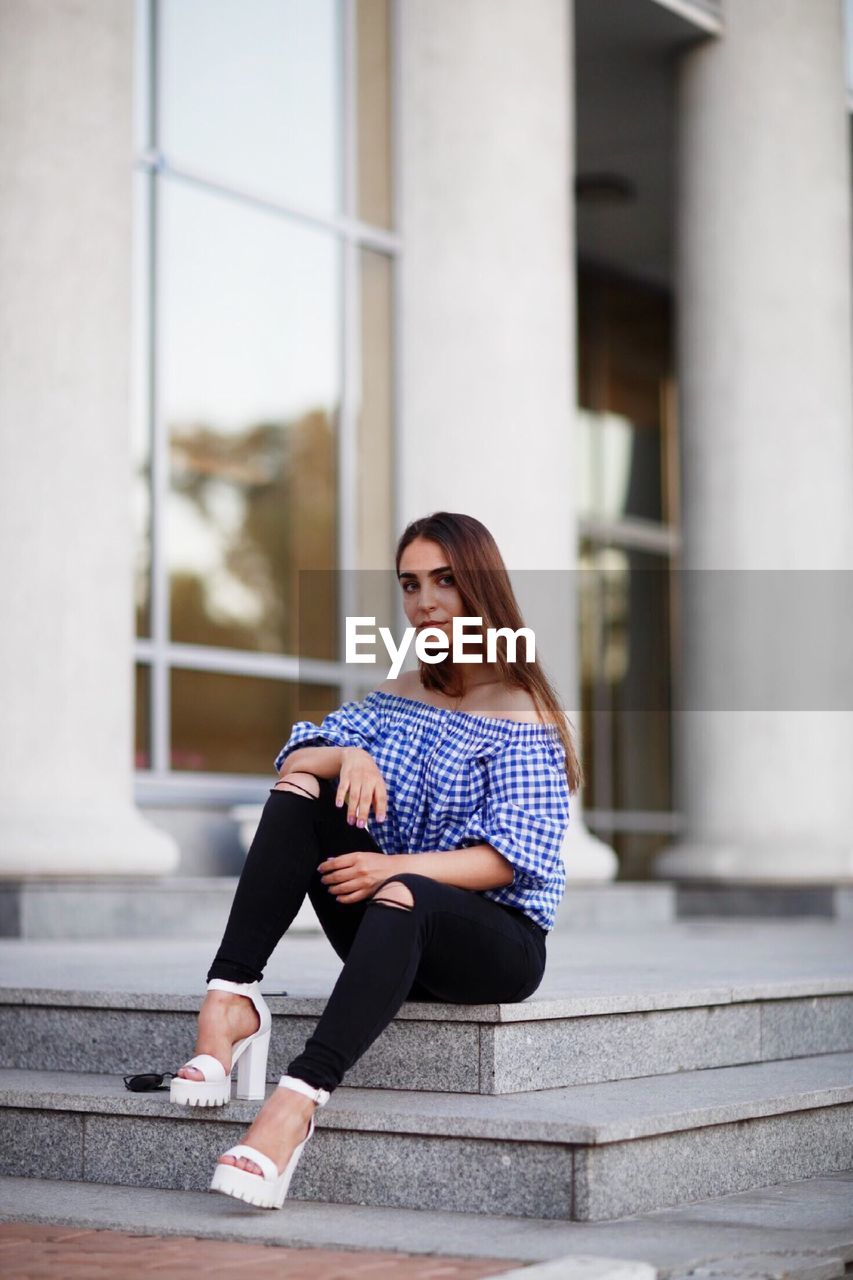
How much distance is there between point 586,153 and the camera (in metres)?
14.1

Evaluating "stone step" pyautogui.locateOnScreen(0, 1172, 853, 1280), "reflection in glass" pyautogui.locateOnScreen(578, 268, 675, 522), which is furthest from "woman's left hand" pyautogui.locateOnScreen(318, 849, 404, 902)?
"reflection in glass" pyautogui.locateOnScreen(578, 268, 675, 522)

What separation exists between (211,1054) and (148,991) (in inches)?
27.6

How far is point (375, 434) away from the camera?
34.4 feet

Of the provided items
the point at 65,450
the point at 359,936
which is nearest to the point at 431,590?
the point at 359,936

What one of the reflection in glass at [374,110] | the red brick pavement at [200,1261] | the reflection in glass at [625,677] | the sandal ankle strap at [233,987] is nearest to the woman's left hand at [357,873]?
the sandal ankle strap at [233,987]

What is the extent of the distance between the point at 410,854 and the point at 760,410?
8.17 meters

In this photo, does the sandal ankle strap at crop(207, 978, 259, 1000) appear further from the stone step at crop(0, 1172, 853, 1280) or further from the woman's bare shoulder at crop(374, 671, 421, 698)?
the woman's bare shoulder at crop(374, 671, 421, 698)

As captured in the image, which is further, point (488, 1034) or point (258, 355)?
point (258, 355)

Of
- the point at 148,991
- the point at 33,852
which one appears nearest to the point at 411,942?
the point at 148,991

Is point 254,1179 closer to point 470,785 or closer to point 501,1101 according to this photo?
point 501,1101

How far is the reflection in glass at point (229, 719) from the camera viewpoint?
9438 millimetres

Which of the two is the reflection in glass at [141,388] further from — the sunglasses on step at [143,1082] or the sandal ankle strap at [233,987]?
the sandal ankle strap at [233,987]

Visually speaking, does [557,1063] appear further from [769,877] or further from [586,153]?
[586,153]

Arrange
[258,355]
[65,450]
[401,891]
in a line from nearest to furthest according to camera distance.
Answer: [401,891] → [65,450] → [258,355]
